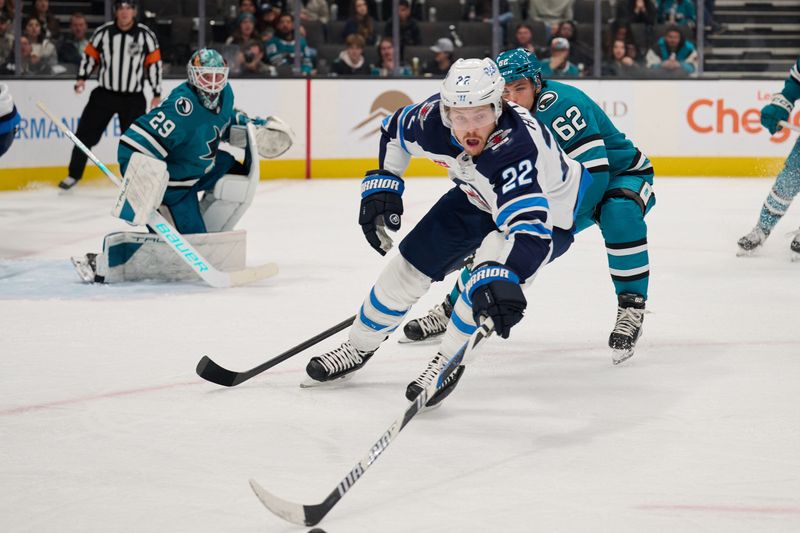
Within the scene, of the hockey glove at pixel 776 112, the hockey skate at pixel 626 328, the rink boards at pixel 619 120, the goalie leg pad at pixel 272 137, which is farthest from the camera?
the rink boards at pixel 619 120

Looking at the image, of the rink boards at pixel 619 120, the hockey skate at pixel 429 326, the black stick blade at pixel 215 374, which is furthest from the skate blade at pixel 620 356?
the rink boards at pixel 619 120

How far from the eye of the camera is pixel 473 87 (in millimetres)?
2598

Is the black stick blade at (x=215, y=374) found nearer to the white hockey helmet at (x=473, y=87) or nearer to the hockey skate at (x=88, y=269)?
the white hockey helmet at (x=473, y=87)

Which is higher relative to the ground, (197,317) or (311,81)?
(311,81)

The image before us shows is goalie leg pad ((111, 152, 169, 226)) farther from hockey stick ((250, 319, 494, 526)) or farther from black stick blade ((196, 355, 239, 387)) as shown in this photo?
hockey stick ((250, 319, 494, 526))

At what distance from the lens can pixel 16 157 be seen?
7895mm

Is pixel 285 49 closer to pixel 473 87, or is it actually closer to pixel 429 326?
pixel 429 326

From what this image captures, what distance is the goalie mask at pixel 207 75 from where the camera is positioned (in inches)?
184

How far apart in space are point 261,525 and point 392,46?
7396 mm

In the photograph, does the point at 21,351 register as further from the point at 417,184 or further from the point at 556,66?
the point at 556,66

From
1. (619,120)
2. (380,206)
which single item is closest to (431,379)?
(380,206)

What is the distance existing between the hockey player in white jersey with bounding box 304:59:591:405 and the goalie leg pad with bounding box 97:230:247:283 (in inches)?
68.1

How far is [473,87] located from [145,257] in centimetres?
242

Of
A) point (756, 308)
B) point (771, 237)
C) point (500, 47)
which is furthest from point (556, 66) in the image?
point (756, 308)
